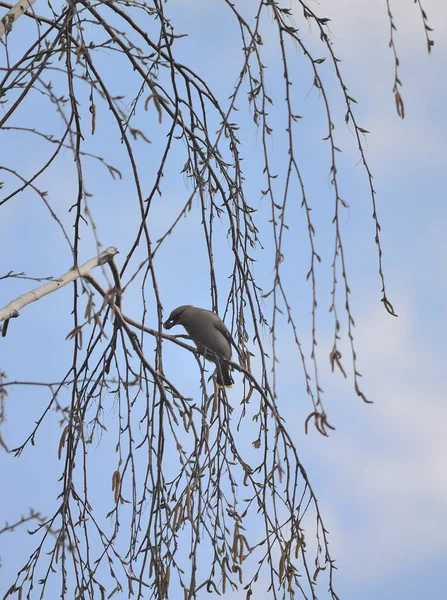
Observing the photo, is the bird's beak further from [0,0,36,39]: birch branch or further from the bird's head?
[0,0,36,39]: birch branch

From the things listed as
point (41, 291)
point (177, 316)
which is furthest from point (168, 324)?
point (41, 291)

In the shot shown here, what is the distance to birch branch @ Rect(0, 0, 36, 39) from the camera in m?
2.91

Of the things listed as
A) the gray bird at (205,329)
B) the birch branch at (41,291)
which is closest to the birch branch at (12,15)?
the birch branch at (41,291)

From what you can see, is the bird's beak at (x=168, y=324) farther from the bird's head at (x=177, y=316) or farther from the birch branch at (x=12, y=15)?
the birch branch at (x=12, y=15)

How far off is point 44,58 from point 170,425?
3.92 ft

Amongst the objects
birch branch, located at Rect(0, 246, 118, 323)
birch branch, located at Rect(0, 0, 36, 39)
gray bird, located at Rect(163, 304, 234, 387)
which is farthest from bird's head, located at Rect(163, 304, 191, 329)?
birch branch, located at Rect(0, 0, 36, 39)

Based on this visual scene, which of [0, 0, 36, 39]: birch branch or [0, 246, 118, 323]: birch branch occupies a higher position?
[0, 0, 36, 39]: birch branch

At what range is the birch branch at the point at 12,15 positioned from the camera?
2.91 metres

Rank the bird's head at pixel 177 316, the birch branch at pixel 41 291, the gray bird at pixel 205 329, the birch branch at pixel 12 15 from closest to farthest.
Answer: the birch branch at pixel 41 291, the birch branch at pixel 12 15, the gray bird at pixel 205 329, the bird's head at pixel 177 316

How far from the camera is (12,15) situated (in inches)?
117

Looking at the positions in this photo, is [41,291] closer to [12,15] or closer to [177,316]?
[12,15]

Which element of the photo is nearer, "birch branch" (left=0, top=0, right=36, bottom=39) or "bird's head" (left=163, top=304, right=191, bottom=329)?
"birch branch" (left=0, top=0, right=36, bottom=39)

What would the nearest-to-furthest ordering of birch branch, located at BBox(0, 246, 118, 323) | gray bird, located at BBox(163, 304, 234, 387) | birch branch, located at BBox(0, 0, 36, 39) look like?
birch branch, located at BBox(0, 246, 118, 323), birch branch, located at BBox(0, 0, 36, 39), gray bird, located at BBox(163, 304, 234, 387)

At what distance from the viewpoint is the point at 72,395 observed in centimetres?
295
